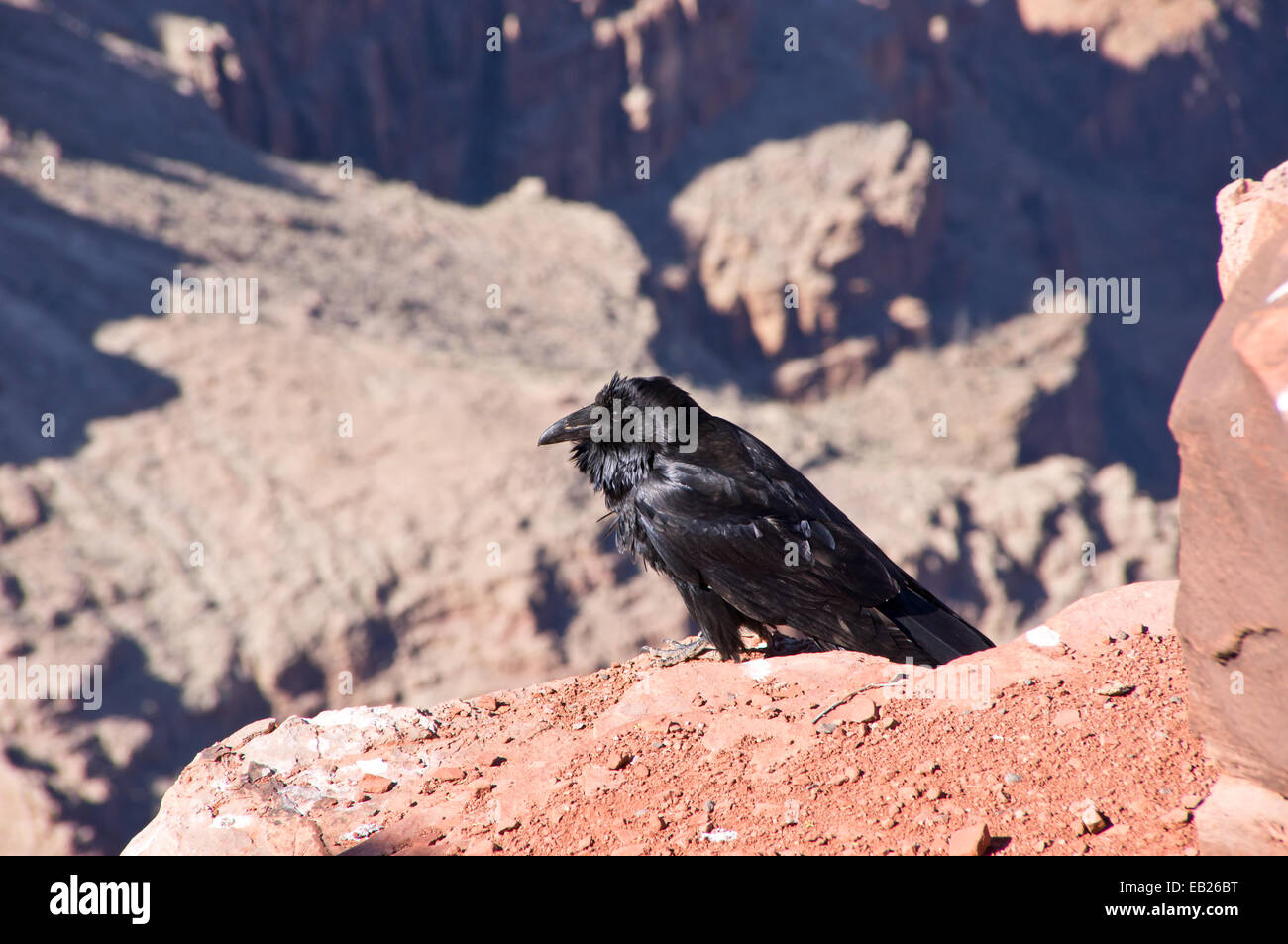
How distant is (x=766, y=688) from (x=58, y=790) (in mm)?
20718

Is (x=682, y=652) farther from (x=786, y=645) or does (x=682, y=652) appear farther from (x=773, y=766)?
(x=773, y=766)

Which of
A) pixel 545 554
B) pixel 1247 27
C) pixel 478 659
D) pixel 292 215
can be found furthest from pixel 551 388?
pixel 1247 27

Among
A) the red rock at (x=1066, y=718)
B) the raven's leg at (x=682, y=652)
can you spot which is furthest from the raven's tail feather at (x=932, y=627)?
the red rock at (x=1066, y=718)

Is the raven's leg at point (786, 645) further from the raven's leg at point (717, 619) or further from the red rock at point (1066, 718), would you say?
the red rock at point (1066, 718)

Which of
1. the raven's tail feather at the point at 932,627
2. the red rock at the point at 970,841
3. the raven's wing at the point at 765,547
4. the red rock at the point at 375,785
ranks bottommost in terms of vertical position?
the red rock at the point at 375,785

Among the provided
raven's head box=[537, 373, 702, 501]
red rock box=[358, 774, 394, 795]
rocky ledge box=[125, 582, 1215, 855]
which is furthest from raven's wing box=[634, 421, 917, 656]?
red rock box=[358, 774, 394, 795]

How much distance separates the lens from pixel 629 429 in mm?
6828

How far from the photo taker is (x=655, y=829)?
4016 mm

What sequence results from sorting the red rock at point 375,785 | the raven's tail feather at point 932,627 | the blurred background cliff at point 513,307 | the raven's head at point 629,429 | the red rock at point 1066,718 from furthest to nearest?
the blurred background cliff at point 513,307 → the raven's head at point 629,429 → the raven's tail feather at point 932,627 → the red rock at point 375,785 → the red rock at point 1066,718

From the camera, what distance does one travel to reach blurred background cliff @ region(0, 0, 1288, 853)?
25.3m

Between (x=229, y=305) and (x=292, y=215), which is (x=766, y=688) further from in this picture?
(x=292, y=215)

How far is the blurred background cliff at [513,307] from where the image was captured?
2528 cm

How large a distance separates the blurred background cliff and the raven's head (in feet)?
59.5

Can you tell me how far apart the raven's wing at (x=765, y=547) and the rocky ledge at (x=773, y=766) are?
19.6 inches
